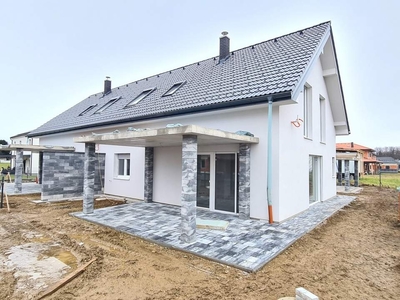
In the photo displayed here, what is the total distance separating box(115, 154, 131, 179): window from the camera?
38.1ft

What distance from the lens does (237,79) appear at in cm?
862

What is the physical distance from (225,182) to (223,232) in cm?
232

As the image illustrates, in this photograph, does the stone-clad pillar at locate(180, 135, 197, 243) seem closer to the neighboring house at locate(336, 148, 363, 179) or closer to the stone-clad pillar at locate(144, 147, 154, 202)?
the stone-clad pillar at locate(144, 147, 154, 202)

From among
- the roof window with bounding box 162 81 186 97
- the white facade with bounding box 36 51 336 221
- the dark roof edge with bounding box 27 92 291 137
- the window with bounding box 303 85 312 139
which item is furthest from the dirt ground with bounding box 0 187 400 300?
the roof window with bounding box 162 81 186 97

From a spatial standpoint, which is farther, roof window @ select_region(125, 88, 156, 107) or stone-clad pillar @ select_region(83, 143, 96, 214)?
roof window @ select_region(125, 88, 156, 107)

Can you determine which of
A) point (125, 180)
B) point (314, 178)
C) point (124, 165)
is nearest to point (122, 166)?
point (124, 165)

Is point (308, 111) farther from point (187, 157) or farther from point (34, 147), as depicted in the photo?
point (34, 147)

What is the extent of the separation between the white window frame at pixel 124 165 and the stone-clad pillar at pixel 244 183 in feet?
20.7

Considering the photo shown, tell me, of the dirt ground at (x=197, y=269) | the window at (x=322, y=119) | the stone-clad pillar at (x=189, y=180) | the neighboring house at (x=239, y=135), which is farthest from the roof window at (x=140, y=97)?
the window at (x=322, y=119)

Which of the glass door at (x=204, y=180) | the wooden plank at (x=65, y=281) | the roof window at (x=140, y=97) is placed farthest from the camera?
the roof window at (x=140, y=97)

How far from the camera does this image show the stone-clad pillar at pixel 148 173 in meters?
10.0

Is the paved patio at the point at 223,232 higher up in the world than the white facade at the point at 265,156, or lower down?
lower down

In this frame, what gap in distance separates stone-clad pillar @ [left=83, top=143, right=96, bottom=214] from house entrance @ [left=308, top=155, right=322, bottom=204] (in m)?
8.35

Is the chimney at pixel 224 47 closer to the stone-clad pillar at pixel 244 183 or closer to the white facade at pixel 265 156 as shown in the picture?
the white facade at pixel 265 156
